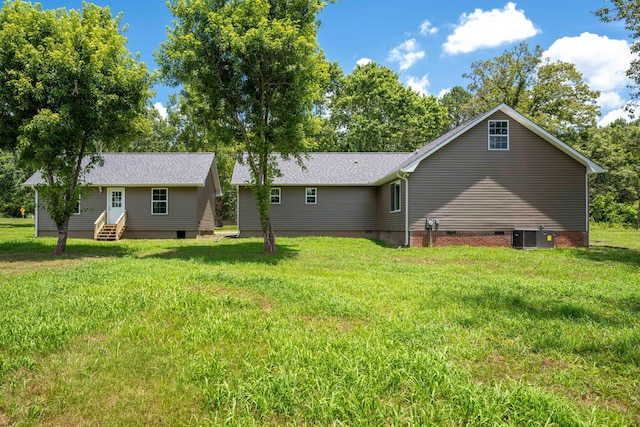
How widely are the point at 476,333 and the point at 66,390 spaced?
396cm

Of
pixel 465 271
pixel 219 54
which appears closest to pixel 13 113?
pixel 219 54

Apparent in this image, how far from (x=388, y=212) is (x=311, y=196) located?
4.33 m

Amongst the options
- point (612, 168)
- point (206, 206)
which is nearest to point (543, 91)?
point (612, 168)

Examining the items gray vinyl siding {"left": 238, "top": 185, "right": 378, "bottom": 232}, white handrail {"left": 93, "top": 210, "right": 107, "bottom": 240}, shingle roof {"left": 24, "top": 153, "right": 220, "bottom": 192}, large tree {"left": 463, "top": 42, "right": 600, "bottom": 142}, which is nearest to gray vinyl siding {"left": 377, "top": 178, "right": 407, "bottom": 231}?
gray vinyl siding {"left": 238, "top": 185, "right": 378, "bottom": 232}

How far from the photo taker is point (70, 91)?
11797 millimetres

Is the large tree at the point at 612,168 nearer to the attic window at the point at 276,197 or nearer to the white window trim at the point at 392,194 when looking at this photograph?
the white window trim at the point at 392,194

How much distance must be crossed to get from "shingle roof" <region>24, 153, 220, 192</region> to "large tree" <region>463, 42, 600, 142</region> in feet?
79.1

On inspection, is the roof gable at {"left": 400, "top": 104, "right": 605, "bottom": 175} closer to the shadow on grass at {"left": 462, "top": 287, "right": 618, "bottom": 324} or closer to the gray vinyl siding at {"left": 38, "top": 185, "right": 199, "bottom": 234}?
the shadow on grass at {"left": 462, "top": 287, "right": 618, "bottom": 324}

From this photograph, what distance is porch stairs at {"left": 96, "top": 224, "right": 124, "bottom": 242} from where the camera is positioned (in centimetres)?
1877

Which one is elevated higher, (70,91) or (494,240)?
(70,91)

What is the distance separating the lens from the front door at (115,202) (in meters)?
20.0

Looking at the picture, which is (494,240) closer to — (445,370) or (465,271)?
(465,271)

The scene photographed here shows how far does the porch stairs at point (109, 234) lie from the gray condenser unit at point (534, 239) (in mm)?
17667

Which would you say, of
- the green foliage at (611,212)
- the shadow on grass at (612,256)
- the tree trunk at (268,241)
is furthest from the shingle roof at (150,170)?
the green foliage at (611,212)
